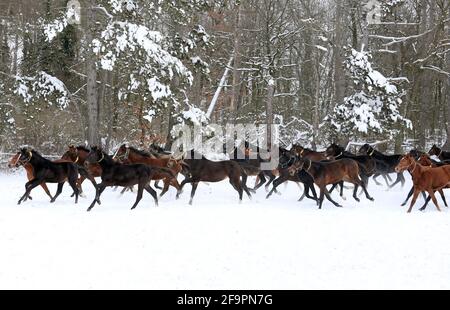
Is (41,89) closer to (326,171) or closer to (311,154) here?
(311,154)

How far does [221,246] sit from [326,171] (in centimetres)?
555

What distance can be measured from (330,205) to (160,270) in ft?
24.4

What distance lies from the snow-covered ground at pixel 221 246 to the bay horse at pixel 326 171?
607 mm

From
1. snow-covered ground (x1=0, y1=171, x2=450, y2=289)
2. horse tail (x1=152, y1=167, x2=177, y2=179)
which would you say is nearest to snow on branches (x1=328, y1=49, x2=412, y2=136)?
snow-covered ground (x1=0, y1=171, x2=450, y2=289)

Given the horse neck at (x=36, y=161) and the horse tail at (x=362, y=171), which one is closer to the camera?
the horse neck at (x=36, y=161)

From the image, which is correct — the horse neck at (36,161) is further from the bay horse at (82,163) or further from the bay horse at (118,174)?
the bay horse at (118,174)

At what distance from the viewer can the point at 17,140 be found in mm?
27109

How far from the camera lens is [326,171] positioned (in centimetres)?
1374

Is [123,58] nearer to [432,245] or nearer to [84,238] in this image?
[84,238]

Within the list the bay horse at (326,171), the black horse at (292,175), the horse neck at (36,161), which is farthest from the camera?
the black horse at (292,175)

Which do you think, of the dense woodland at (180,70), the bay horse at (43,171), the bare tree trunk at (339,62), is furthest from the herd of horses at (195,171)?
the bare tree trunk at (339,62)

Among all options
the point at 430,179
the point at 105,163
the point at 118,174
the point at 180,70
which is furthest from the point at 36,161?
the point at 430,179

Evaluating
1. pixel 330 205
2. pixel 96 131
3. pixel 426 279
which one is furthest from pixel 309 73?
pixel 426 279

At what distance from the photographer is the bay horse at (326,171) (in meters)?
13.5
